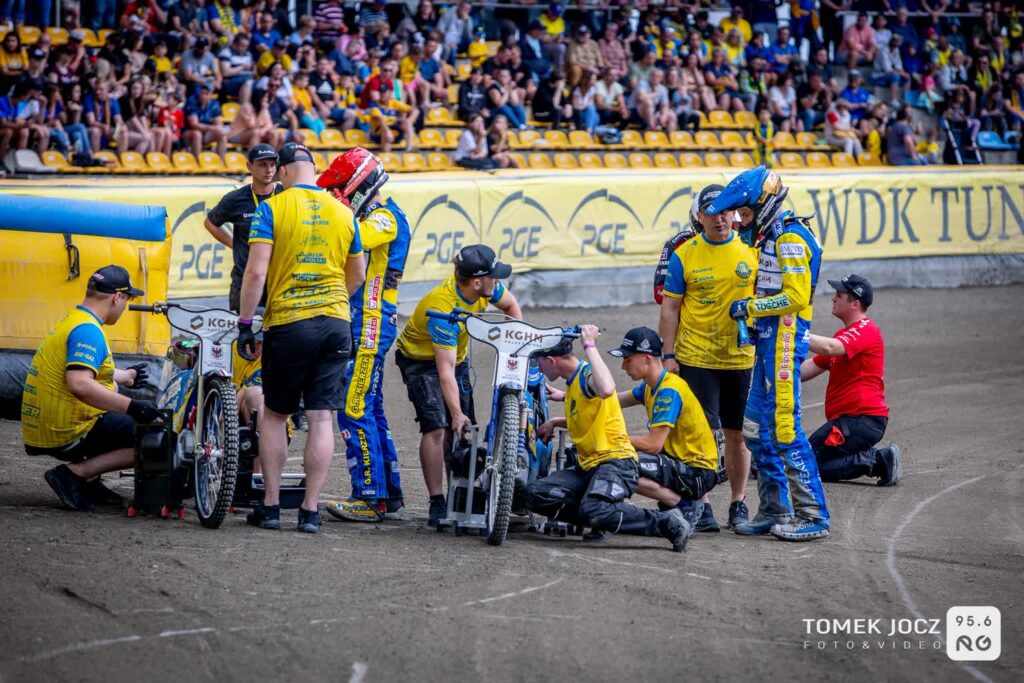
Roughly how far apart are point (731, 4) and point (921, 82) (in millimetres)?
3913

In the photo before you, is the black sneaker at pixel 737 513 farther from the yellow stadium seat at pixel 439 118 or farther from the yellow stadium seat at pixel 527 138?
the yellow stadium seat at pixel 439 118

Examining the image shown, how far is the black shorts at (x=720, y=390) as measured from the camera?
25.2 feet

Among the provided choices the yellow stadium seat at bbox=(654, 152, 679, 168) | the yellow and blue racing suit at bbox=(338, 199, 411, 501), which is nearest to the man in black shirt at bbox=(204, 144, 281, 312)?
the yellow and blue racing suit at bbox=(338, 199, 411, 501)

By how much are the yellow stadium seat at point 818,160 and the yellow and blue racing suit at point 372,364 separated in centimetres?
1531

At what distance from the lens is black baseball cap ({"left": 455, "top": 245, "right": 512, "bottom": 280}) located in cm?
736

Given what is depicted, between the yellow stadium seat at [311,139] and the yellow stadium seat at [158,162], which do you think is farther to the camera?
the yellow stadium seat at [311,139]

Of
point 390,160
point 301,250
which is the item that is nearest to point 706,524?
point 301,250

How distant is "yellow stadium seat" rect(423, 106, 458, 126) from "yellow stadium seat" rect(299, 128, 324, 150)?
218 centimetres

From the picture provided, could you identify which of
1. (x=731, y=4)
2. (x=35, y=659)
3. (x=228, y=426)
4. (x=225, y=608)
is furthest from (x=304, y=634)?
(x=731, y=4)

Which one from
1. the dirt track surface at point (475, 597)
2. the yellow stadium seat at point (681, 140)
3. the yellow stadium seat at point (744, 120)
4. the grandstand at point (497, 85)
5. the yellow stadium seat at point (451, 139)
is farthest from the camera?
the yellow stadium seat at point (744, 120)

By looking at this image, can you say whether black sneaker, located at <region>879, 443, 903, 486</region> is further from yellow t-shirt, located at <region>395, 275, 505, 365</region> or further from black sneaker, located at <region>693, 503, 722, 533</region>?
yellow t-shirt, located at <region>395, 275, 505, 365</region>

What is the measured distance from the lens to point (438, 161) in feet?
62.0

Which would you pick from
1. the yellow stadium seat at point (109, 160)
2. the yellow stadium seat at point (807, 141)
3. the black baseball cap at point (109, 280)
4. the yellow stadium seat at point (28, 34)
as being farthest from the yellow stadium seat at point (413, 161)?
the black baseball cap at point (109, 280)

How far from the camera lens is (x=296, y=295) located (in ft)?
22.4
